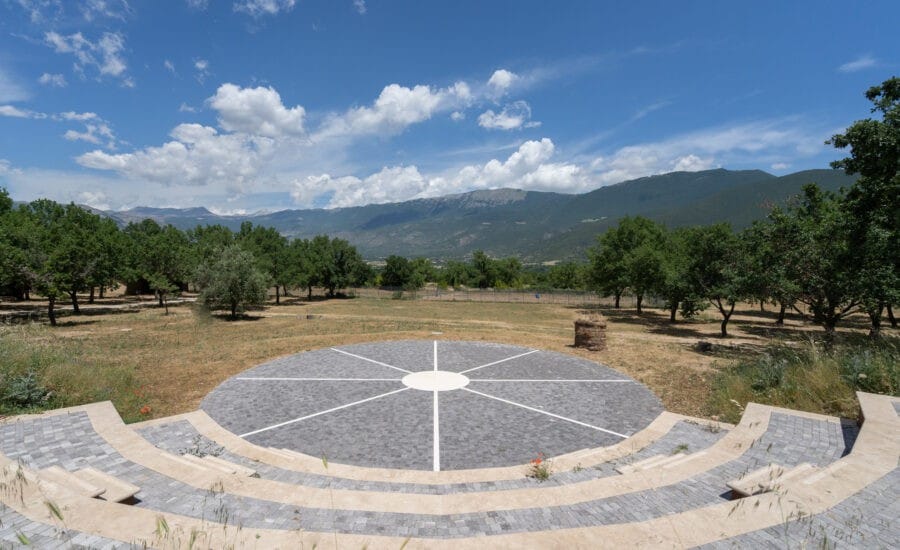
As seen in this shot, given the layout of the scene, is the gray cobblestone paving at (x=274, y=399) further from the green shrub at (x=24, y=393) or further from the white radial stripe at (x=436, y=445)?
the green shrub at (x=24, y=393)

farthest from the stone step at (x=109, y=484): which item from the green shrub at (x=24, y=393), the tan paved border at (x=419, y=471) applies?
the green shrub at (x=24, y=393)

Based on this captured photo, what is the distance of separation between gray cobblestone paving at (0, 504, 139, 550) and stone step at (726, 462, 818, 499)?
23.3ft

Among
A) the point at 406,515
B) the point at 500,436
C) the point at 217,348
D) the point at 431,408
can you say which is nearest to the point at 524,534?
the point at 406,515

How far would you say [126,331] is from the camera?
83.8 feet

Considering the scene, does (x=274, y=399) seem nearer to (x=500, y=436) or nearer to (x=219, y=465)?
(x=219, y=465)

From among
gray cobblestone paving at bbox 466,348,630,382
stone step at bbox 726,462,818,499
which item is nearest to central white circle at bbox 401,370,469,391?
gray cobblestone paving at bbox 466,348,630,382

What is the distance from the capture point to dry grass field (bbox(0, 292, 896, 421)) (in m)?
12.0

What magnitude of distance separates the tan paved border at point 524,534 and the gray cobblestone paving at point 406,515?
3.38ft

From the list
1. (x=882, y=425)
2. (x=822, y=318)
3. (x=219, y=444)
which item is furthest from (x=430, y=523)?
(x=822, y=318)

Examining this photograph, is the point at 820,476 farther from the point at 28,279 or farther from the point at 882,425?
the point at 28,279

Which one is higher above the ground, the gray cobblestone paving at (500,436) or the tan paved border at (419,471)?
the tan paved border at (419,471)

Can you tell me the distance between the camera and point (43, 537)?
12.2 ft

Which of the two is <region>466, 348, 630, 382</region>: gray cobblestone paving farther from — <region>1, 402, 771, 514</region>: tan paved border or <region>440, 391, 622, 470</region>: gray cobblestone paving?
<region>1, 402, 771, 514</region>: tan paved border

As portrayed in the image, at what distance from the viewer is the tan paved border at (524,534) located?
3719 millimetres
